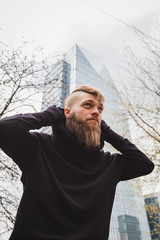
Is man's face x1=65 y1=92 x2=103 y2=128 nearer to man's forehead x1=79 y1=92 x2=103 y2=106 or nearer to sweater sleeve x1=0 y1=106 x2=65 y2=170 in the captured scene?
man's forehead x1=79 y1=92 x2=103 y2=106

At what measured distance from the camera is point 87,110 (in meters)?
1.59

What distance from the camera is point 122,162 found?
1.77 metres

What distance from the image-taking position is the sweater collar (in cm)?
146

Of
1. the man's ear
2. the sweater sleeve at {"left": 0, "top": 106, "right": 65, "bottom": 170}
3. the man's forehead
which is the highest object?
the man's forehead

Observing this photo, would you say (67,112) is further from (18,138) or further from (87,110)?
(18,138)

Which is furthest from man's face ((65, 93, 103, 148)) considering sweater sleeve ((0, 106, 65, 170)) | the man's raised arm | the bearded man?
sweater sleeve ((0, 106, 65, 170))

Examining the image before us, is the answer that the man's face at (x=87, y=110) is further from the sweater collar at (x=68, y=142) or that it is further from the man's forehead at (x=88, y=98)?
the sweater collar at (x=68, y=142)

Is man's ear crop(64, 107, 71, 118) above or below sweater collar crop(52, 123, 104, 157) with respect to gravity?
above

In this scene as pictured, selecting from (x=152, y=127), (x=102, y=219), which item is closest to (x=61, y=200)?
(x=102, y=219)

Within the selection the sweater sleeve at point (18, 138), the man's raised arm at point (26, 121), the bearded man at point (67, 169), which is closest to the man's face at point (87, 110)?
the bearded man at point (67, 169)

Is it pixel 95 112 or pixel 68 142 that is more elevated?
pixel 95 112

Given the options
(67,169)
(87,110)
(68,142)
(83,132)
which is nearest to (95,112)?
(87,110)

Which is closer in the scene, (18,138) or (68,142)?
(18,138)

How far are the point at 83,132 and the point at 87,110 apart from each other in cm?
21
